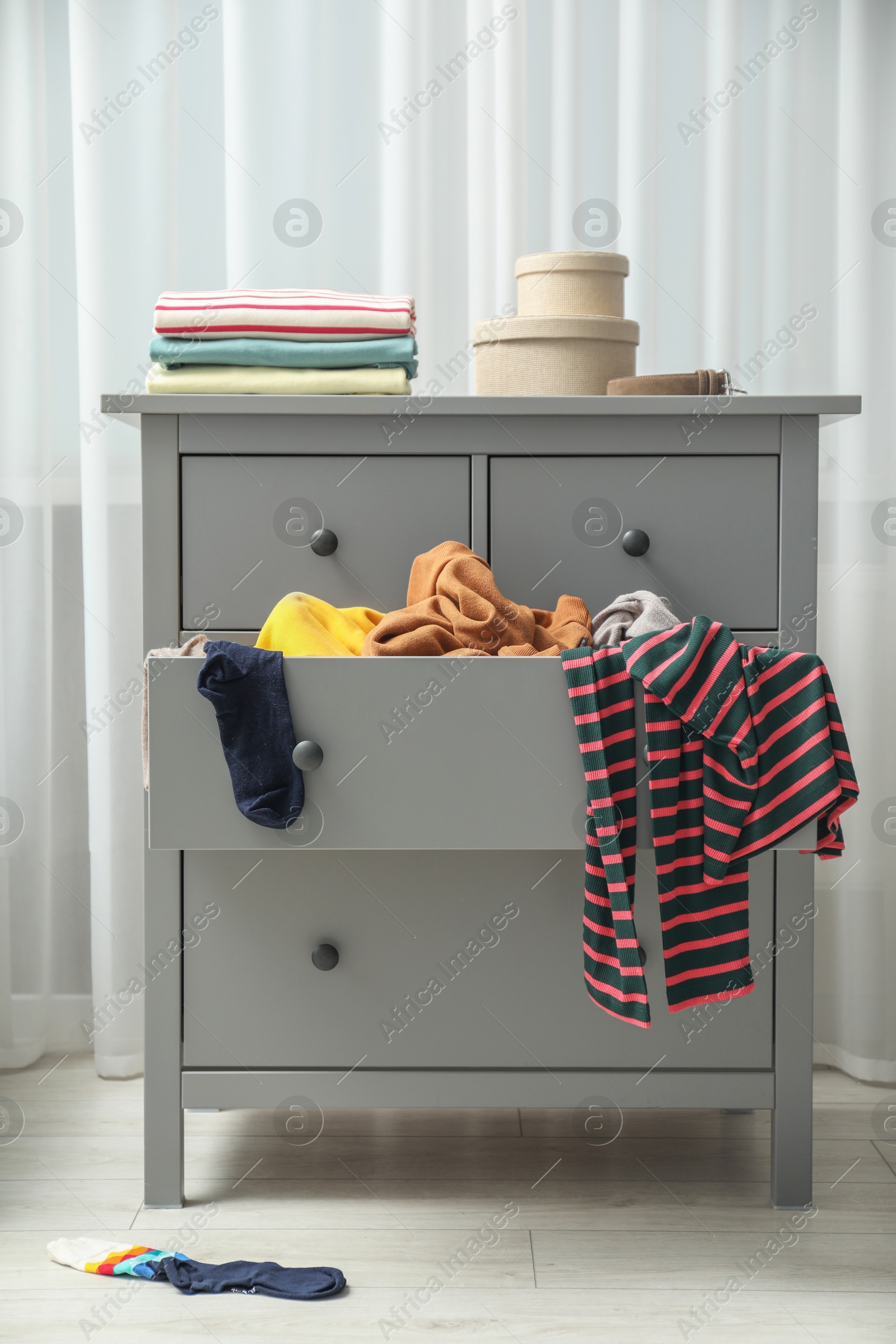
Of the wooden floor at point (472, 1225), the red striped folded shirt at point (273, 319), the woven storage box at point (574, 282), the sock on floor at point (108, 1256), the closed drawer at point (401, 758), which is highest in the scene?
the woven storage box at point (574, 282)

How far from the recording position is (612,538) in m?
1.32

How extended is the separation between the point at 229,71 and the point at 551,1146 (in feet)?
5.53

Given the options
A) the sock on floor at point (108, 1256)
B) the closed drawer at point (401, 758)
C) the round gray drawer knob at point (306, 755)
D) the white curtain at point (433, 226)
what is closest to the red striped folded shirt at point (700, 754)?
the closed drawer at point (401, 758)

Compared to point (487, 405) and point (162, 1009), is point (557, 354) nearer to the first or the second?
point (487, 405)

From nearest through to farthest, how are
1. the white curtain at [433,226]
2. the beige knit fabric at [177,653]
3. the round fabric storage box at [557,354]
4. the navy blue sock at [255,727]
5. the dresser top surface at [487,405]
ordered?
the navy blue sock at [255,727]
the beige knit fabric at [177,653]
the dresser top surface at [487,405]
the round fabric storage box at [557,354]
the white curtain at [433,226]

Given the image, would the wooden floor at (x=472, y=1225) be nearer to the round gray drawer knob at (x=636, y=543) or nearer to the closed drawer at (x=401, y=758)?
the closed drawer at (x=401, y=758)

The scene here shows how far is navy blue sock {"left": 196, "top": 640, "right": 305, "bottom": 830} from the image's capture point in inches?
38.7

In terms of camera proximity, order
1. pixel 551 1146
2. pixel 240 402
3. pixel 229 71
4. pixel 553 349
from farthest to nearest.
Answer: pixel 229 71
pixel 551 1146
pixel 553 349
pixel 240 402

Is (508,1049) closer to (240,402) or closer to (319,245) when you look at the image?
(240,402)

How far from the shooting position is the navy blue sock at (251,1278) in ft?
3.75

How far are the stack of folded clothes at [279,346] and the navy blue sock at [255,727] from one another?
1.45 ft

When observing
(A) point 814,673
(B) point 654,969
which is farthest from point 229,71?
(B) point 654,969

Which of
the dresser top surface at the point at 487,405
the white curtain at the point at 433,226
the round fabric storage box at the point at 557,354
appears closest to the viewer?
the dresser top surface at the point at 487,405

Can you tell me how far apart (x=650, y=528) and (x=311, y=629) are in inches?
17.2
